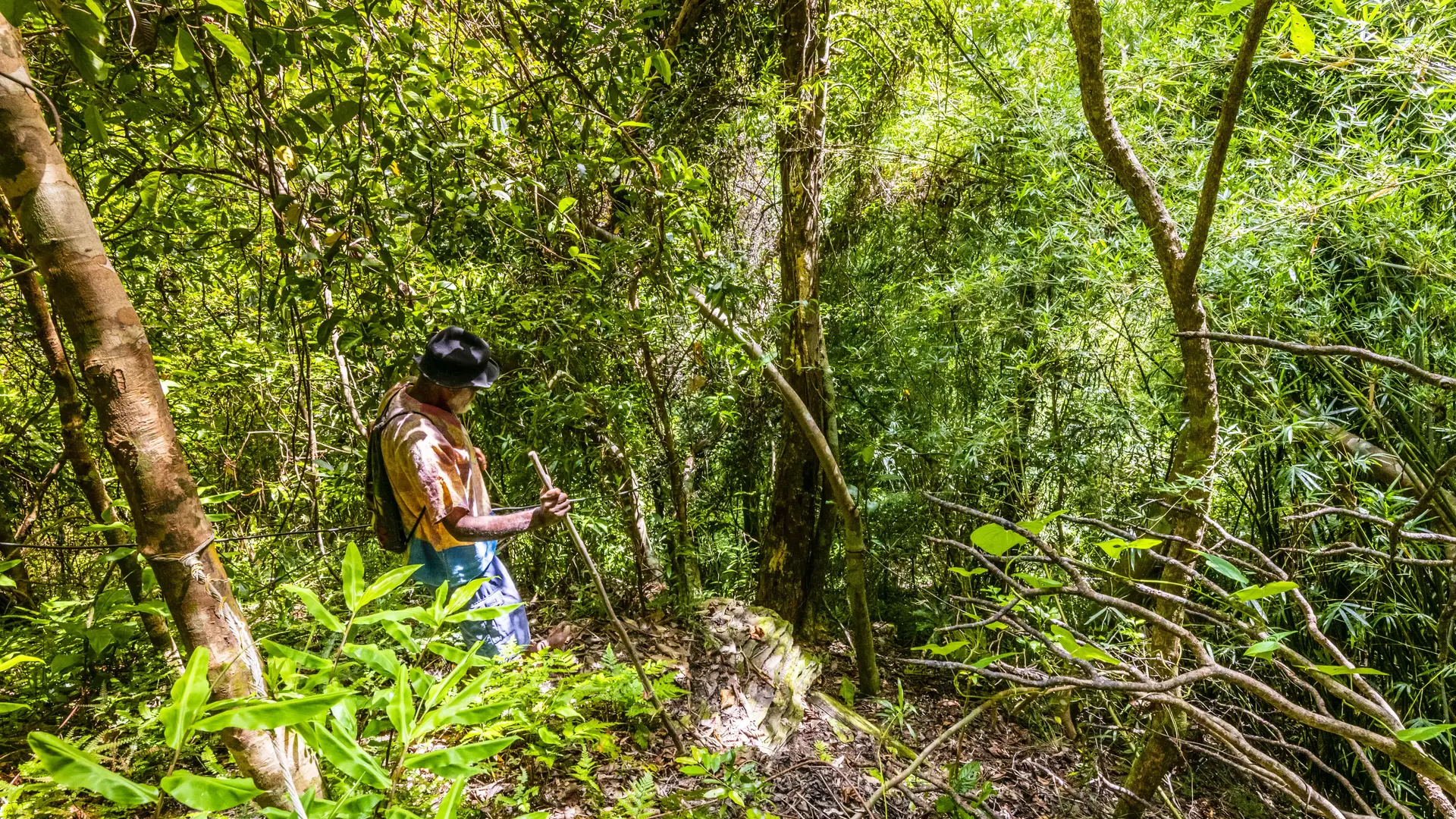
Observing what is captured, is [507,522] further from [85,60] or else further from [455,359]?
[85,60]

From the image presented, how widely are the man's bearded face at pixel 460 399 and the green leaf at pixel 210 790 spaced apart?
1799mm

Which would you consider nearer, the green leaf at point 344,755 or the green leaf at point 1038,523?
the green leaf at point 344,755

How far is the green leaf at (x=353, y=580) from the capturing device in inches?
33.9

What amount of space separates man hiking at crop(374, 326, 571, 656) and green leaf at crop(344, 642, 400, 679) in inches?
49.6

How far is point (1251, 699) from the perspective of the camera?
10.1ft

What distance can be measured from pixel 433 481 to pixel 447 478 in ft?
0.20

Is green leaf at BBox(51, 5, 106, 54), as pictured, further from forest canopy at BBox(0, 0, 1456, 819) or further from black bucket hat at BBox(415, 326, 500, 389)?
black bucket hat at BBox(415, 326, 500, 389)

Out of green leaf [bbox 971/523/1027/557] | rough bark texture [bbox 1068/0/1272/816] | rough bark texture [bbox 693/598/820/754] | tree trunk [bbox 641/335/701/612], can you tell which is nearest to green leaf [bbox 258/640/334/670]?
green leaf [bbox 971/523/1027/557]

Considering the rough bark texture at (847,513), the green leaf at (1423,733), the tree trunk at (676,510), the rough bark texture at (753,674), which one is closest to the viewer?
the green leaf at (1423,733)

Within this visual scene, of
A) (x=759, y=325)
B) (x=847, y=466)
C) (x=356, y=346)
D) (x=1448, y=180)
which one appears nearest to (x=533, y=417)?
(x=356, y=346)

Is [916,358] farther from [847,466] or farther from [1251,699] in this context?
[1251,699]

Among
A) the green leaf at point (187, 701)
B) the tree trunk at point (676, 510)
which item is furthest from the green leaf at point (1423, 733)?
the tree trunk at point (676, 510)

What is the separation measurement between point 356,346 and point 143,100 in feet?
3.20

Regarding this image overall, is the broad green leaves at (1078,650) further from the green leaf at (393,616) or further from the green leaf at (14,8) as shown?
the green leaf at (14,8)
